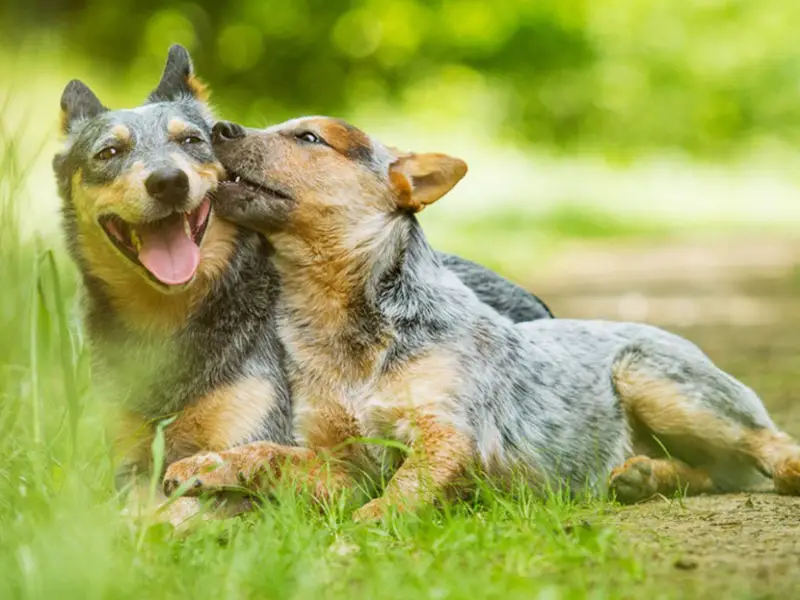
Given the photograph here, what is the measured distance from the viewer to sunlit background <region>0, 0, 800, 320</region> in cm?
1733

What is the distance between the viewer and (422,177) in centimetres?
483

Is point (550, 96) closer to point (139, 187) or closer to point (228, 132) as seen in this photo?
point (228, 132)

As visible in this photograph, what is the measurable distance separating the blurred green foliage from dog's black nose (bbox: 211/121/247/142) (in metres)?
17.4

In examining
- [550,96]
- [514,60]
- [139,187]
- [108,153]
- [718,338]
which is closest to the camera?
[139,187]

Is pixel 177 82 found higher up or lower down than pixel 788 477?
higher up

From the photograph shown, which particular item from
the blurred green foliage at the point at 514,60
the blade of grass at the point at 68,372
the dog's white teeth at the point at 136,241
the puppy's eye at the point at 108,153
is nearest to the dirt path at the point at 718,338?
the blade of grass at the point at 68,372

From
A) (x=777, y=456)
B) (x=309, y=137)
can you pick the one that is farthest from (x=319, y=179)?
(x=777, y=456)

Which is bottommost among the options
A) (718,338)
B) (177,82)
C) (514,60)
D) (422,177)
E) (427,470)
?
(427,470)

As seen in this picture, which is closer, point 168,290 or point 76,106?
point 168,290

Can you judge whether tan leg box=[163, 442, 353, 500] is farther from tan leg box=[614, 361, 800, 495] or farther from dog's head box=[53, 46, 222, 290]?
tan leg box=[614, 361, 800, 495]

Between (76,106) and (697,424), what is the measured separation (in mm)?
2857

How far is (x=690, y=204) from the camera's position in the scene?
21312 millimetres

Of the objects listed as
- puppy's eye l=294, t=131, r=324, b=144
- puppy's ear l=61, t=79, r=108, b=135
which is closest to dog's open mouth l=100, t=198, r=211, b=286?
puppy's eye l=294, t=131, r=324, b=144

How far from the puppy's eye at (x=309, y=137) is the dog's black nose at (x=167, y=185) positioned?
0.58m
